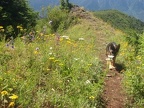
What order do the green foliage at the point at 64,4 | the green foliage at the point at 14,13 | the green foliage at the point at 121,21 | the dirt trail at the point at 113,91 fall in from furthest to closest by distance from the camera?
the green foliage at the point at 121,21
the green foliage at the point at 64,4
the green foliage at the point at 14,13
the dirt trail at the point at 113,91

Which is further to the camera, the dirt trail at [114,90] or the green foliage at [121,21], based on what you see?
the green foliage at [121,21]

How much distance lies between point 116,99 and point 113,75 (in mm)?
1727

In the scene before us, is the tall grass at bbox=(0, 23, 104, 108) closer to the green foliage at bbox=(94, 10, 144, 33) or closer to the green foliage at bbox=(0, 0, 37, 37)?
the green foliage at bbox=(0, 0, 37, 37)

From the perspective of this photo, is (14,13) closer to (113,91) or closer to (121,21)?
(113,91)

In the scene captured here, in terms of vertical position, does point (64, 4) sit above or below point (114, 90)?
above

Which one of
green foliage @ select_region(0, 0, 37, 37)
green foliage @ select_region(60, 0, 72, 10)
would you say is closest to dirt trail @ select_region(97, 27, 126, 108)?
green foliage @ select_region(0, 0, 37, 37)

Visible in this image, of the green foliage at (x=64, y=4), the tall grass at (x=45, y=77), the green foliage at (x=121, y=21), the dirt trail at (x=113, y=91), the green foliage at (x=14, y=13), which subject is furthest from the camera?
the green foliage at (x=121, y=21)

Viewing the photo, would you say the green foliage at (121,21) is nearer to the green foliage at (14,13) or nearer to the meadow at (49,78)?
the green foliage at (14,13)

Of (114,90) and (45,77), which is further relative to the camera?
(114,90)

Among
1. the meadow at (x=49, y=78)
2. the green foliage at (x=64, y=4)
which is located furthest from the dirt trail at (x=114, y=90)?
the green foliage at (x=64, y=4)

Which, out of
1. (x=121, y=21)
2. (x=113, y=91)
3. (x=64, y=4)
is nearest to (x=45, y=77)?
(x=113, y=91)

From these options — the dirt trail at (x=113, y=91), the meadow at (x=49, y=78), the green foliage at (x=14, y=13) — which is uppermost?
the green foliage at (x=14, y=13)

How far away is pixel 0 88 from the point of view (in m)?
4.86

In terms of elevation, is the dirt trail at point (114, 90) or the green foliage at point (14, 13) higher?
the green foliage at point (14, 13)
